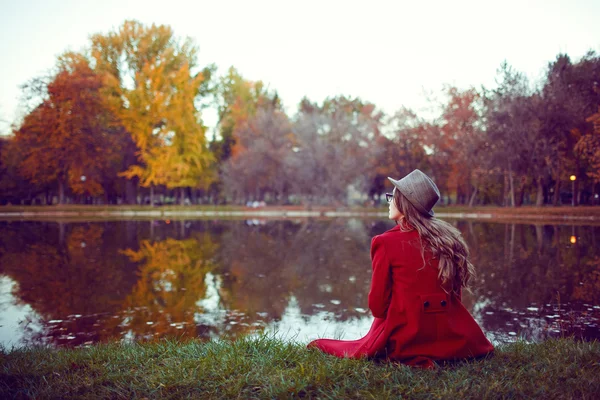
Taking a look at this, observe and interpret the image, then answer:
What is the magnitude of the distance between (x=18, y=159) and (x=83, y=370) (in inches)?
2287

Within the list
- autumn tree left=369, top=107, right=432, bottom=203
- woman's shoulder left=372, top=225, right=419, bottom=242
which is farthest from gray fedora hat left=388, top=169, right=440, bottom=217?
autumn tree left=369, top=107, right=432, bottom=203

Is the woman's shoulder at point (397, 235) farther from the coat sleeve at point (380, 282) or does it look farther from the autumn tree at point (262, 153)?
the autumn tree at point (262, 153)

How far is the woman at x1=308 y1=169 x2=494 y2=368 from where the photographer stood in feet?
13.3

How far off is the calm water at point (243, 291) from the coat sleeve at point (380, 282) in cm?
231

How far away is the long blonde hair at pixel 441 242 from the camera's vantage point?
4043mm

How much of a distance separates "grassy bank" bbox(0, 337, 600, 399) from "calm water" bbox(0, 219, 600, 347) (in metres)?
1.81

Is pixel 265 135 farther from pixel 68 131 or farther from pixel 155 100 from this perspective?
pixel 68 131

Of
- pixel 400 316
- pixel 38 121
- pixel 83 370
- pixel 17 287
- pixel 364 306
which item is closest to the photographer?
pixel 400 316

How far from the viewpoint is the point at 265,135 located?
56375mm

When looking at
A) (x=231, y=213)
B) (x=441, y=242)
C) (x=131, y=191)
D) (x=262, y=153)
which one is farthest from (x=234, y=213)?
(x=441, y=242)

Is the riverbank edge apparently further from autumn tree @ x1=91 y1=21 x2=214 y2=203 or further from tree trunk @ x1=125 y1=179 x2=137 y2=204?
tree trunk @ x1=125 y1=179 x2=137 y2=204

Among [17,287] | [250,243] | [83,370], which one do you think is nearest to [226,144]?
[250,243]

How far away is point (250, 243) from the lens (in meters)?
21.1

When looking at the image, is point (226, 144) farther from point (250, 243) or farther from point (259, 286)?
point (259, 286)
